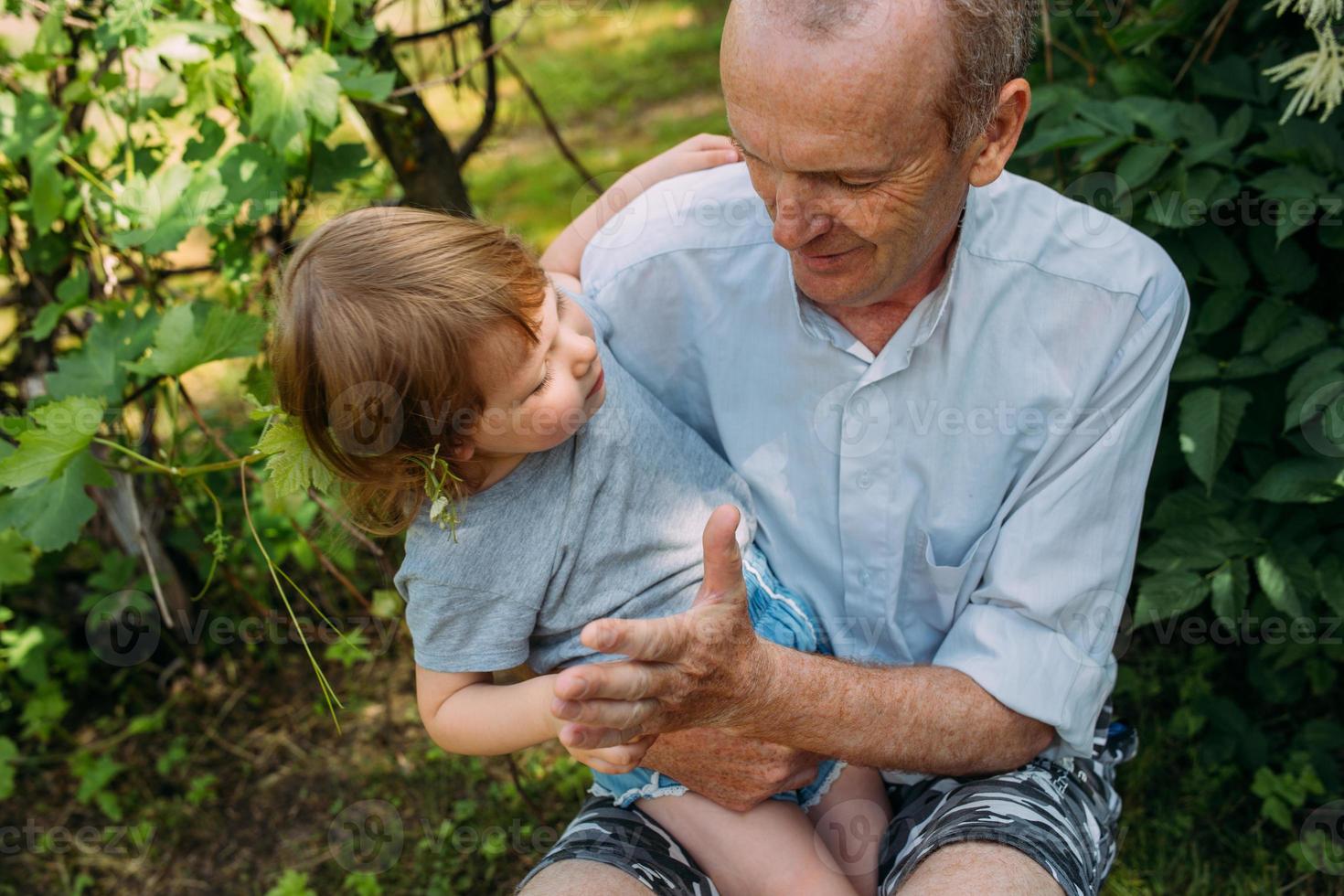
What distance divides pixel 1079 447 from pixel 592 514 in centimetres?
73

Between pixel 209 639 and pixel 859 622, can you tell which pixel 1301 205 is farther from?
pixel 209 639

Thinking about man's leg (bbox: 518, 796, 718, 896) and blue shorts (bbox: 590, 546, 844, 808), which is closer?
man's leg (bbox: 518, 796, 718, 896)

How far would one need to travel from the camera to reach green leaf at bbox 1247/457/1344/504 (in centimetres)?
212

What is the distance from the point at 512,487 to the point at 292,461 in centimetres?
30

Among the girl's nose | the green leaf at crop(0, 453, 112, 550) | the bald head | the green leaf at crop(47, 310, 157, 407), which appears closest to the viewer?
the bald head

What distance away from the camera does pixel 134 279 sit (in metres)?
2.72

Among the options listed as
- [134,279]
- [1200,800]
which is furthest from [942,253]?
[134,279]

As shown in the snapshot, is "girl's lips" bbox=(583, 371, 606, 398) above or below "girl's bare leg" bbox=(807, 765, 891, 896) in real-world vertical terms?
above

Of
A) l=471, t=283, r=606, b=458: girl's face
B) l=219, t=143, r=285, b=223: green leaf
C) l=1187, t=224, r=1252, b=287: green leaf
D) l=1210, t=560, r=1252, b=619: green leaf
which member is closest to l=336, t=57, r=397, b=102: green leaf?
l=219, t=143, r=285, b=223: green leaf

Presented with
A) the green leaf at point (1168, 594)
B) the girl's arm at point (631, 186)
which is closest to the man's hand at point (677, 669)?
the girl's arm at point (631, 186)

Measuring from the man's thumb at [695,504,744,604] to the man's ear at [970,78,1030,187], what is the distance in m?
0.65

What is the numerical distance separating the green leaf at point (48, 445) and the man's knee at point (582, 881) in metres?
1.01

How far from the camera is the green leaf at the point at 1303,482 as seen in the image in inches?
83.3

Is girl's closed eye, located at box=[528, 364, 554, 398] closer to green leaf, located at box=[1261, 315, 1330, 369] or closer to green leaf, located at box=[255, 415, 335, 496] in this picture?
green leaf, located at box=[255, 415, 335, 496]
